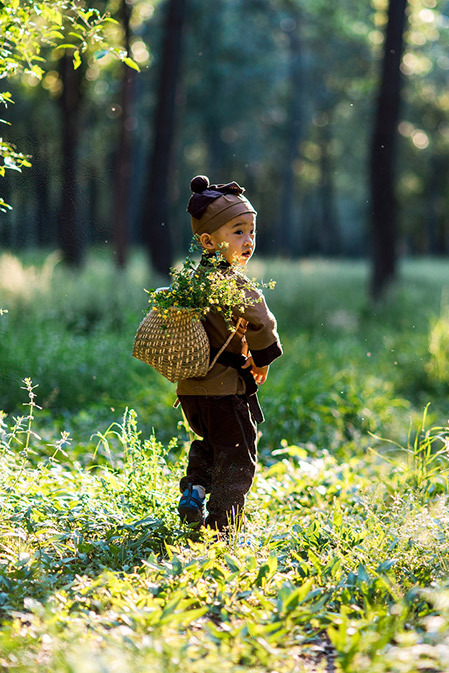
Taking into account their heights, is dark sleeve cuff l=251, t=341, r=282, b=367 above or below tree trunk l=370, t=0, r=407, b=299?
below

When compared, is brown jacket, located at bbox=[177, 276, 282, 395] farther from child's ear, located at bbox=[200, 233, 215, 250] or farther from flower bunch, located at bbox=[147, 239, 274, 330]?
child's ear, located at bbox=[200, 233, 215, 250]

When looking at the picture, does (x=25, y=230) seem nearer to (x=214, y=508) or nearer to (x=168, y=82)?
(x=214, y=508)

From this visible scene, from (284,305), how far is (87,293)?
9.65 ft

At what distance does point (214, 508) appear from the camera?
343cm

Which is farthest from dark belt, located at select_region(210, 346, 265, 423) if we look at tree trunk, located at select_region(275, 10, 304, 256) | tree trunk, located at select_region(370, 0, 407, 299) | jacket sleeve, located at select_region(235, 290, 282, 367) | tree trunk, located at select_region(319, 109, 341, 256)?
tree trunk, located at select_region(319, 109, 341, 256)

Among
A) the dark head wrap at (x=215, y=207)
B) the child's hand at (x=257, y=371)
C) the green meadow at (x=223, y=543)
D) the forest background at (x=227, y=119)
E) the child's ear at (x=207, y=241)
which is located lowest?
the green meadow at (x=223, y=543)

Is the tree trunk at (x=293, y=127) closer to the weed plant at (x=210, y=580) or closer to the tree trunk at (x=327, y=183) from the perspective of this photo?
the tree trunk at (x=327, y=183)

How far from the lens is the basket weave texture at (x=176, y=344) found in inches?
124

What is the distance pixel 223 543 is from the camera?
3.21 m

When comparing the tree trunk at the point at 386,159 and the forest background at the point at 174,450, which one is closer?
the forest background at the point at 174,450

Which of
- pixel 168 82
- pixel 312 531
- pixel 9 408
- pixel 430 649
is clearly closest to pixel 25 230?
pixel 9 408

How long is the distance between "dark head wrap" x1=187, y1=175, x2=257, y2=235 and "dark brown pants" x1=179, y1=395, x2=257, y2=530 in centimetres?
83

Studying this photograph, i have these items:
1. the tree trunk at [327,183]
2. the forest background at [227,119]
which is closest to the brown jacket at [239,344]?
the forest background at [227,119]

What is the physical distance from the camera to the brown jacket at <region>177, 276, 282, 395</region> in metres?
3.24
